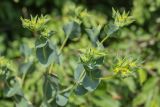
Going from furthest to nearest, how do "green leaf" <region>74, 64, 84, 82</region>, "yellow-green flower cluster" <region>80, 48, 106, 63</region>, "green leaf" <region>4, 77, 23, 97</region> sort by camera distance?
"green leaf" <region>4, 77, 23, 97</region>, "green leaf" <region>74, 64, 84, 82</region>, "yellow-green flower cluster" <region>80, 48, 106, 63</region>

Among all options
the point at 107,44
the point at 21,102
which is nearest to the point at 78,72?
the point at 21,102

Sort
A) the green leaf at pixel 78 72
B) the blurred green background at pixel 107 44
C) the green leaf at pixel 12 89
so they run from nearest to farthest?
the green leaf at pixel 78 72 → the green leaf at pixel 12 89 → the blurred green background at pixel 107 44

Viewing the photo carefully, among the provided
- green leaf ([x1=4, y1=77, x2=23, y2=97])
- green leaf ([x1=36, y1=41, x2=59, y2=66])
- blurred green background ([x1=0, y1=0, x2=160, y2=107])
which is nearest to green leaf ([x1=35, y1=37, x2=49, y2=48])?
green leaf ([x1=36, y1=41, x2=59, y2=66])

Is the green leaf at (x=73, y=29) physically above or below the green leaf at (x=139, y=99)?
above

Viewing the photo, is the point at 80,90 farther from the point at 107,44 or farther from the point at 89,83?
the point at 107,44

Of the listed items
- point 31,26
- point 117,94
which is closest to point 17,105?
point 31,26

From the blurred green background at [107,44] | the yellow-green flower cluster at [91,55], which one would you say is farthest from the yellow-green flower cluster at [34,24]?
the blurred green background at [107,44]

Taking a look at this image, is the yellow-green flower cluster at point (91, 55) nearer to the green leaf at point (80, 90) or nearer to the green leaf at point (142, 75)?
the green leaf at point (80, 90)

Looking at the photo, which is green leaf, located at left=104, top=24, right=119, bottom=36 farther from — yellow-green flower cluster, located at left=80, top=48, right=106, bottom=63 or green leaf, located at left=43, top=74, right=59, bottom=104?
green leaf, located at left=43, top=74, right=59, bottom=104
